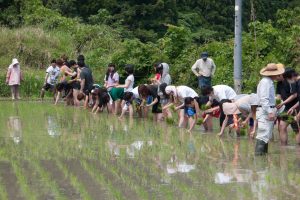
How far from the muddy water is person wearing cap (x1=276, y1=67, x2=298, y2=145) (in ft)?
1.00

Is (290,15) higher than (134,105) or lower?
higher

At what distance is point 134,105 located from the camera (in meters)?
22.1

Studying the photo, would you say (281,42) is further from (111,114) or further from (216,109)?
(216,109)

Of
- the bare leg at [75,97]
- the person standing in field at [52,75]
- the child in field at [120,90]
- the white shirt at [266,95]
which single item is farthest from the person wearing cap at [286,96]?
the person standing in field at [52,75]

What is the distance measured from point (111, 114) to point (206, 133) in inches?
216

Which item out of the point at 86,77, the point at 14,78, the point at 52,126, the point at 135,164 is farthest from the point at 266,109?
the point at 14,78

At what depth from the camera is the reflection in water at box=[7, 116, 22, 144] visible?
54.1 ft

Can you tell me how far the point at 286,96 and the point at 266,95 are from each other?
1573mm

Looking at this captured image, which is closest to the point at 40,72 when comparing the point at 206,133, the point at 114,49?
the point at 114,49

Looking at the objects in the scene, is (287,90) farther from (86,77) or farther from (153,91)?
(86,77)

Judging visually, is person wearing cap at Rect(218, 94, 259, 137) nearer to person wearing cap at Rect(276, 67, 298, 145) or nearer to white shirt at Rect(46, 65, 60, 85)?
person wearing cap at Rect(276, 67, 298, 145)

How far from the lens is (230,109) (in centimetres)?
1639

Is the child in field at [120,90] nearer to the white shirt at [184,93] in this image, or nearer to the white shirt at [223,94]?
the white shirt at [184,93]

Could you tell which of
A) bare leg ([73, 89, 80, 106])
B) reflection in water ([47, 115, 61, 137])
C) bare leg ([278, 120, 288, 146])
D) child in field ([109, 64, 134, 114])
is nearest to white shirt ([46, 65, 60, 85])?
bare leg ([73, 89, 80, 106])
